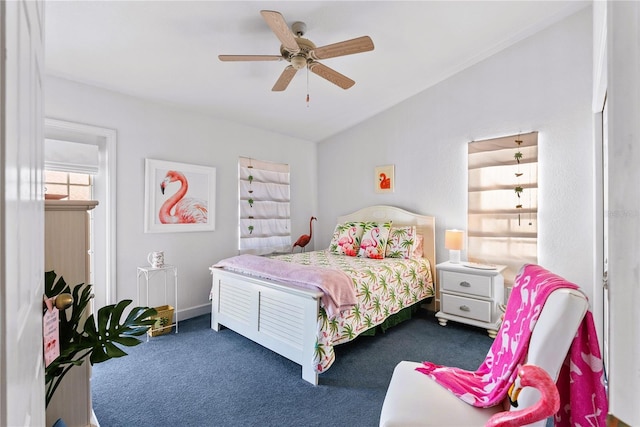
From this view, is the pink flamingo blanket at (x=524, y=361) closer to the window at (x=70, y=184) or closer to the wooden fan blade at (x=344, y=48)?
the wooden fan blade at (x=344, y=48)

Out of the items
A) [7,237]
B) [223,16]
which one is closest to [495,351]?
[7,237]

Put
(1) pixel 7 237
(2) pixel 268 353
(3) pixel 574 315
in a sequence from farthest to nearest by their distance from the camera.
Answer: (2) pixel 268 353 → (3) pixel 574 315 → (1) pixel 7 237

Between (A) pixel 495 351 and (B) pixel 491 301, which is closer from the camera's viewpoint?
(A) pixel 495 351

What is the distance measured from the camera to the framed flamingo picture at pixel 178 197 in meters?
3.14

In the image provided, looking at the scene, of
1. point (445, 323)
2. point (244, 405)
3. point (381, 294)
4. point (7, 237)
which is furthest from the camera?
point (445, 323)

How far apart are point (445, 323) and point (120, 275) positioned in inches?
132

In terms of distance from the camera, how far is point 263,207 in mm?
4156

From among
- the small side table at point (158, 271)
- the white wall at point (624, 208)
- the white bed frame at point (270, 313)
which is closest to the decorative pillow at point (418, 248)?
the white bed frame at point (270, 313)

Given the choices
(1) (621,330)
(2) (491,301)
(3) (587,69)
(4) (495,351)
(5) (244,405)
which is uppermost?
(3) (587,69)

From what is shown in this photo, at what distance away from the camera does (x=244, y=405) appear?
6.15 ft

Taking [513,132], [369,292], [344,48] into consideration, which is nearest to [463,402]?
[369,292]

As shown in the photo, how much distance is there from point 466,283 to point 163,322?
10.0ft

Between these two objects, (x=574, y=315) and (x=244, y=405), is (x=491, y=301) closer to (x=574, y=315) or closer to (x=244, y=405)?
(x=574, y=315)

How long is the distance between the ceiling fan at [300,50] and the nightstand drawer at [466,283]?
2162mm
